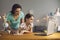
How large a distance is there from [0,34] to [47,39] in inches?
18.3

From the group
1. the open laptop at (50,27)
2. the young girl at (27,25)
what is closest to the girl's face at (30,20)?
the young girl at (27,25)

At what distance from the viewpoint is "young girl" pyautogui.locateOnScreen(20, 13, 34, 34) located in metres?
1.62

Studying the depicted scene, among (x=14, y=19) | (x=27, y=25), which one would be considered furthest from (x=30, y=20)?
(x=14, y=19)

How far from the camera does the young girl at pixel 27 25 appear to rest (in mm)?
1621

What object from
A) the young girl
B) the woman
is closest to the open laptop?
the young girl

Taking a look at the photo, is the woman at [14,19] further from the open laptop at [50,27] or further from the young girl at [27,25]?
the open laptop at [50,27]

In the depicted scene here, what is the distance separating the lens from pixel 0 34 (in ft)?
5.06

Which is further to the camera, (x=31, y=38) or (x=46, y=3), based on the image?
(x=46, y=3)

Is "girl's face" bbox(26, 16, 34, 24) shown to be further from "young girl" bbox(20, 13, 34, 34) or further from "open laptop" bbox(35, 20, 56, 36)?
"open laptop" bbox(35, 20, 56, 36)

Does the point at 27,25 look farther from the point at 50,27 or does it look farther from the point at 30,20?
the point at 50,27

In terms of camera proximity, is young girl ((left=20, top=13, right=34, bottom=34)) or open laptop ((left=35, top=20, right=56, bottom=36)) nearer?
open laptop ((left=35, top=20, right=56, bottom=36))

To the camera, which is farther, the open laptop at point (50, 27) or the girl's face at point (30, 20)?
the girl's face at point (30, 20)

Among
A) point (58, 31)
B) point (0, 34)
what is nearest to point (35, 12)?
point (58, 31)

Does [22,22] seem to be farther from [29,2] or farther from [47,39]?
[47,39]
